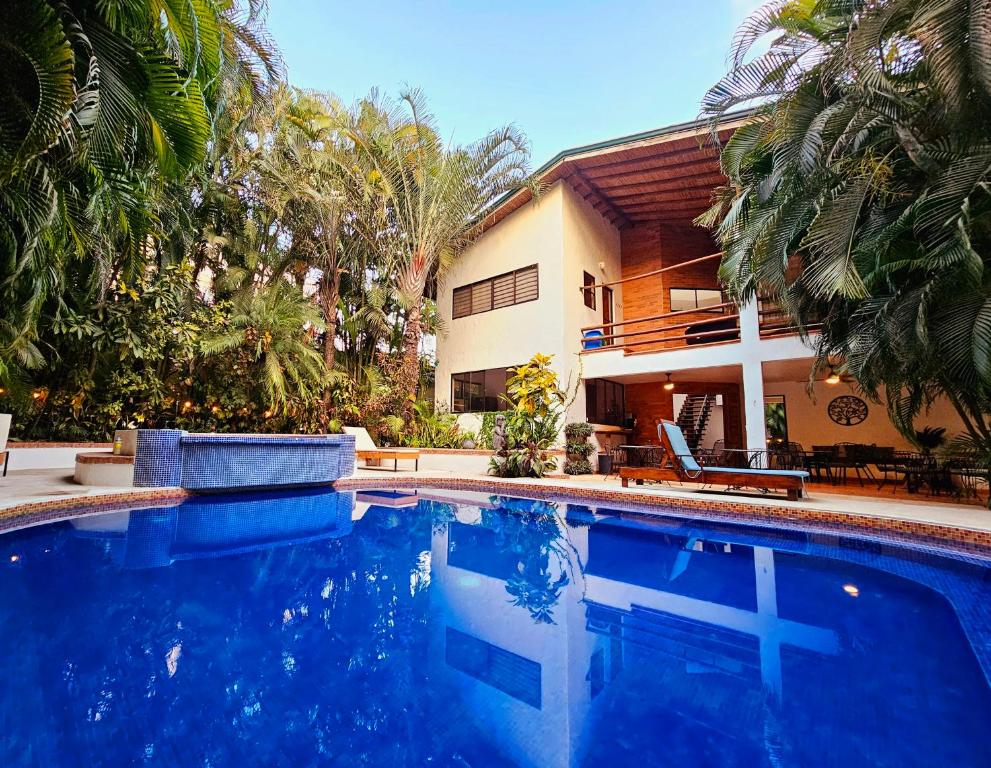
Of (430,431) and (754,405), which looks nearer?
(754,405)

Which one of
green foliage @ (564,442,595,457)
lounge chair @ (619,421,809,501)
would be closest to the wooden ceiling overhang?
lounge chair @ (619,421,809,501)

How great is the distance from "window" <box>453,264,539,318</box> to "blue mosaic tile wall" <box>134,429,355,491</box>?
255 inches

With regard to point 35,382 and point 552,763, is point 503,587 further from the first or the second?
point 35,382

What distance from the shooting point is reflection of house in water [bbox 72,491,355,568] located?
468 centimetres

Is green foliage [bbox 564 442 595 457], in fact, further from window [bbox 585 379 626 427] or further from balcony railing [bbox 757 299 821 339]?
balcony railing [bbox 757 299 821 339]

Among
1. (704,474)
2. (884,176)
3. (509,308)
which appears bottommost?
(704,474)

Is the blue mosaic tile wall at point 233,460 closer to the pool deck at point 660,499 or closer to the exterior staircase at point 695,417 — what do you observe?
the pool deck at point 660,499

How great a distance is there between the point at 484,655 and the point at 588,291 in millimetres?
11849

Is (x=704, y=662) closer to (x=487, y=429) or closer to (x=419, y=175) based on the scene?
(x=487, y=429)

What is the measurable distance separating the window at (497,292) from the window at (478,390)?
6.18 feet

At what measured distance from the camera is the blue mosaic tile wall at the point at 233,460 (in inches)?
275

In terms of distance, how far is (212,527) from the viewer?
5691 millimetres

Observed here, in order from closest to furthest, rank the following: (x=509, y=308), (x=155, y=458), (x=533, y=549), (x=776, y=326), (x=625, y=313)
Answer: (x=533, y=549)
(x=155, y=458)
(x=776, y=326)
(x=509, y=308)
(x=625, y=313)

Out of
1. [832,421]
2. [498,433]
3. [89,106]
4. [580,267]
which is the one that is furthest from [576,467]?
[89,106]
